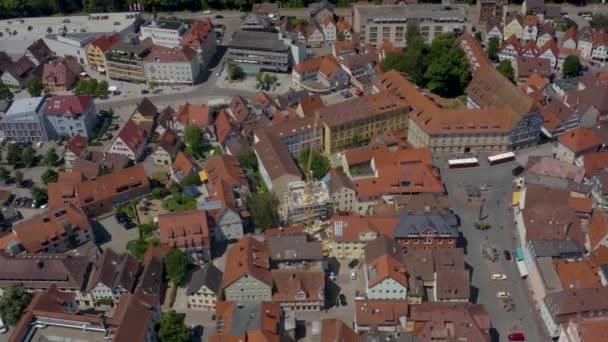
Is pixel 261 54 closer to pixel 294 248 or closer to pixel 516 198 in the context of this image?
pixel 294 248

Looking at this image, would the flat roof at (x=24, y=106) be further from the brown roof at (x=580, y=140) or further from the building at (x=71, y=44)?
the brown roof at (x=580, y=140)

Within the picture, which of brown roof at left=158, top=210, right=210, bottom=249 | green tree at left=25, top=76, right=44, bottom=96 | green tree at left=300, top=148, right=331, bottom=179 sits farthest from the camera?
green tree at left=25, top=76, right=44, bottom=96

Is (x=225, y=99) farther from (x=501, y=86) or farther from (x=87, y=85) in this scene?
(x=501, y=86)

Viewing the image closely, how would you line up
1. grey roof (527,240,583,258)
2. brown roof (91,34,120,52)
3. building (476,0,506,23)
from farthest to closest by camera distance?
1. building (476,0,506,23)
2. brown roof (91,34,120,52)
3. grey roof (527,240,583,258)

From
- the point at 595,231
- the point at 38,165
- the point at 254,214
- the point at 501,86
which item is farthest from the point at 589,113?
the point at 38,165

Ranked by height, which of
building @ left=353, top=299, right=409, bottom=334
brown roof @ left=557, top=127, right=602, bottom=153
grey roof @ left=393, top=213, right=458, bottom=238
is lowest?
building @ left=353, top=299, right=409, bottom=334

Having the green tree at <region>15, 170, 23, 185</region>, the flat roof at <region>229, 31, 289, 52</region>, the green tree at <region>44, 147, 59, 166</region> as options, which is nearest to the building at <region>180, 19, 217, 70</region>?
the flat roof at <region>229, 31, 289, 52</region>

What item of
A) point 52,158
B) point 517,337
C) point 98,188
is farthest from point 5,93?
point 517,337

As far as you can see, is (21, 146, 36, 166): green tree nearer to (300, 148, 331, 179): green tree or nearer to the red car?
(300, 148, 331, 179): green tree
